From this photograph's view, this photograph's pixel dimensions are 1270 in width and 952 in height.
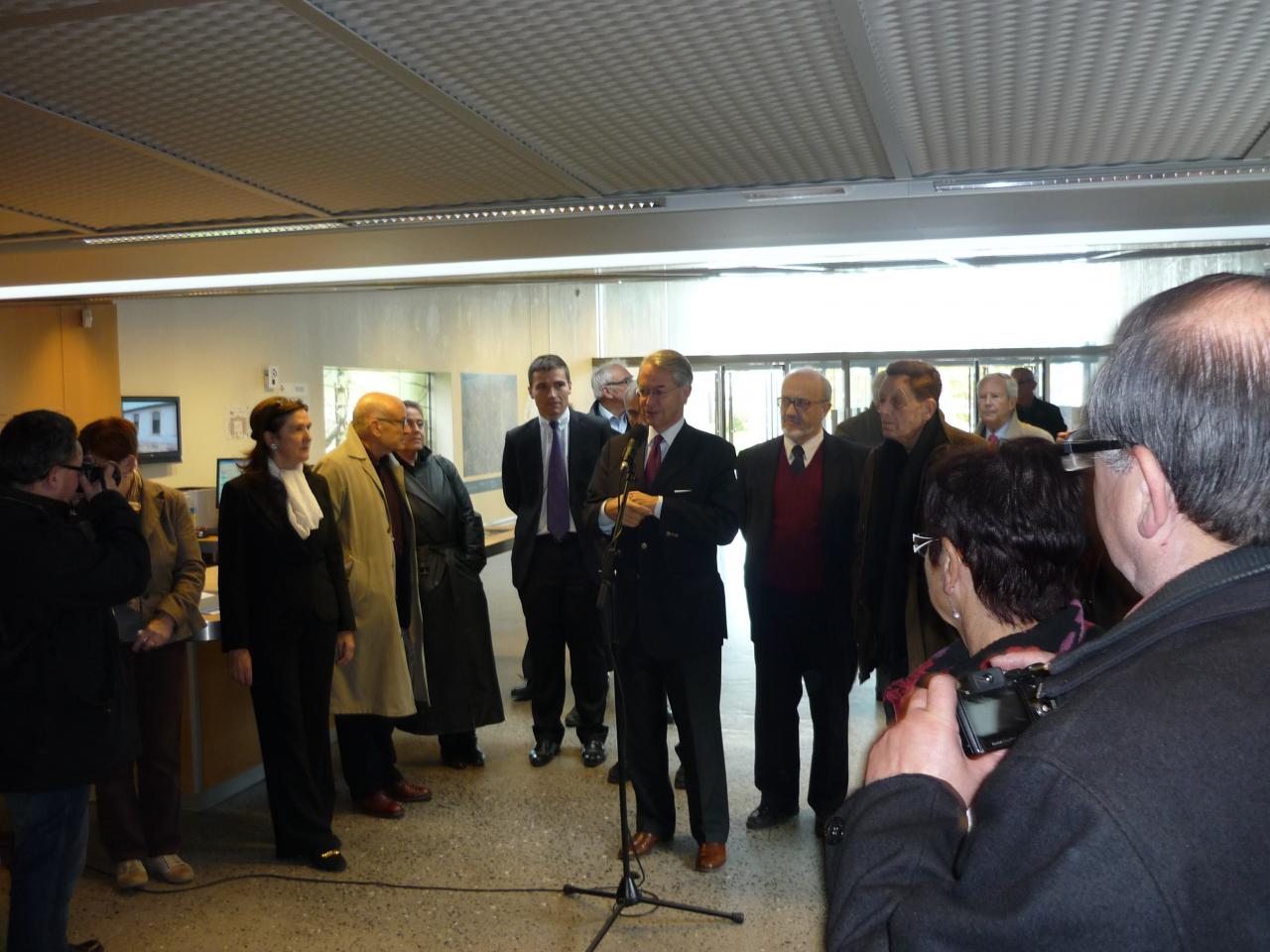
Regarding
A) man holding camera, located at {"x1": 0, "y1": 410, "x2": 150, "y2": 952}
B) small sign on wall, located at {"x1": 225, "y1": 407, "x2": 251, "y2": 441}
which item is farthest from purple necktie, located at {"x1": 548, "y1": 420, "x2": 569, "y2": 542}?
small sign on wall, located at {"x1": 225, "y1": 407, "x2": 251, "y2": 441}

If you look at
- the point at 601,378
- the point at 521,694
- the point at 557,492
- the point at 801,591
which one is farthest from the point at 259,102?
the point at 521,694

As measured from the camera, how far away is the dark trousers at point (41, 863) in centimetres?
257

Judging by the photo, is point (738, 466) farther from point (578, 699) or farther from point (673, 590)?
point (578, 699)

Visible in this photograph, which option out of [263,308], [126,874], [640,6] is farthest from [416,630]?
[263,308]

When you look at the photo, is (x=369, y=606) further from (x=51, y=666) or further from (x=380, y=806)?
(x=51, y=666)

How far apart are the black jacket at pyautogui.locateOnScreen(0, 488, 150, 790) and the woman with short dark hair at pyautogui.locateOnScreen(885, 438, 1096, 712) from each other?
1.98 meters

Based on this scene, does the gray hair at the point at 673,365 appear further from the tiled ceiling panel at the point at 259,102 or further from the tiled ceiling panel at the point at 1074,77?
the tiled ceiling panel at the point at 1074,77

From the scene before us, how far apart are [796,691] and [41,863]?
2393mm

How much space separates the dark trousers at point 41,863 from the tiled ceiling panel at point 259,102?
171 cm

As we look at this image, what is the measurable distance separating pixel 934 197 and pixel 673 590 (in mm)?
1877

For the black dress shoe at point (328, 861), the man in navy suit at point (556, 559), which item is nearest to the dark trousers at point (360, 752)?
the black dress shoe at point (328, 861)

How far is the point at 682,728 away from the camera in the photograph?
11.6ft

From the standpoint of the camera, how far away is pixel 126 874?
3.40 m

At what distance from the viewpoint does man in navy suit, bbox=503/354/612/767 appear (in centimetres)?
458
